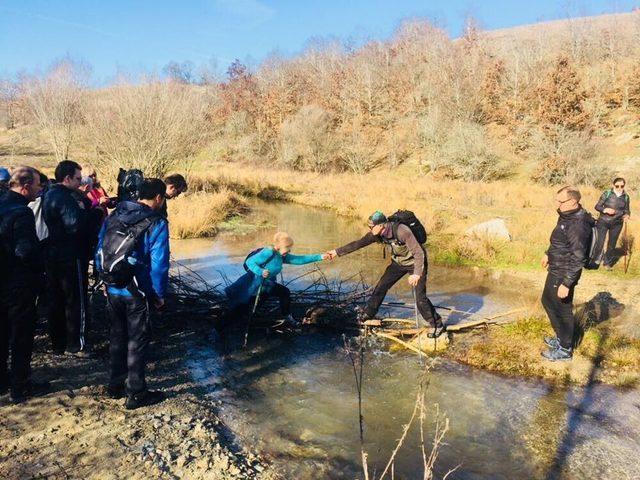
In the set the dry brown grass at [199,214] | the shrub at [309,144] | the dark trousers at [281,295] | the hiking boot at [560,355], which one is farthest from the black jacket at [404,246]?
the shrub at [309,144]

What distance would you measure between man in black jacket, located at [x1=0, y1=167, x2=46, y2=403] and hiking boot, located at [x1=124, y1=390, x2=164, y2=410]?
2.94 ft

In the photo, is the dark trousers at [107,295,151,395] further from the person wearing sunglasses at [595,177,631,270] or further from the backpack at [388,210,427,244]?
the person wearing sunglasses at [595,177,631,270]

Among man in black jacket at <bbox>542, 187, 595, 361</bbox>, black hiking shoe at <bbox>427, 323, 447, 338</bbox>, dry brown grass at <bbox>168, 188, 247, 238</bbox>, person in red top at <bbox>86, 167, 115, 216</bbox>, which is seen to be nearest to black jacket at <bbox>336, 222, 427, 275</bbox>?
black hiking shoe at <bbox>427, 323, 447, 338</bbox>

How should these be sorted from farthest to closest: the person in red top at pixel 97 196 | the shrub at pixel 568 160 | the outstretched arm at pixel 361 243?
1. the shrub at pixel 568 160
2. the person in red top at pixel 97 196
3. the outstretched arm at pixel 361 243

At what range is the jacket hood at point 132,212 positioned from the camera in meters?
3.92

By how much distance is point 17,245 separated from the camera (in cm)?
396

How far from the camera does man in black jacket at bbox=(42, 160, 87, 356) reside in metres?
4.86

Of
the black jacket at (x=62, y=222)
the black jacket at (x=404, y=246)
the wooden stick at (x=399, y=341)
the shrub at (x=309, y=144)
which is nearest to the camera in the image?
the black jacket at (x=62, y=222)

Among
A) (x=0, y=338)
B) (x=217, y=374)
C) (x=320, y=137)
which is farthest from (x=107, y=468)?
(x=320, y=137)

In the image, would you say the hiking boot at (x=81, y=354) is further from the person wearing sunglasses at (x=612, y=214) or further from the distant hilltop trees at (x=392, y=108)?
the distant hilltop trees at (x=392, y=108)

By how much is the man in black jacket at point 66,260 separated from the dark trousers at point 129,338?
3.88ft

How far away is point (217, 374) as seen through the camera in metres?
A: 5.46

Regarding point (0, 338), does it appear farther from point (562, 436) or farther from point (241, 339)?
point (562, 436)

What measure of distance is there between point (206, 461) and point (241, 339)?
9.50 ft
